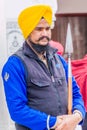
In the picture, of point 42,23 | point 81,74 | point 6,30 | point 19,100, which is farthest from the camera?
point 81,74

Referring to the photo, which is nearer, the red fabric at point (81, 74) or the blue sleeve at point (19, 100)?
the blue sleeve at point (19, 100)

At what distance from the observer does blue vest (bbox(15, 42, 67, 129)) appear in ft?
6.13

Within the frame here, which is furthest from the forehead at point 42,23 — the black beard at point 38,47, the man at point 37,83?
the black beard at point 38,47

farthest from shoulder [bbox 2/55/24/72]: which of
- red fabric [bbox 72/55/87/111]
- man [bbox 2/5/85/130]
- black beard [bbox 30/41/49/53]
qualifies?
red fabric [bbox 72/55/87/111]

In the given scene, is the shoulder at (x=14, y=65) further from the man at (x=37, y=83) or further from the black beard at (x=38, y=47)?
the black beard at (x=38, y=47)

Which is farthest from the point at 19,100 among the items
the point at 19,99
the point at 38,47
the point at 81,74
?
the point at 81,74

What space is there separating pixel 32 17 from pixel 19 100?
423mm

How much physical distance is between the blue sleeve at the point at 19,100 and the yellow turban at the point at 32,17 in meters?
0.19

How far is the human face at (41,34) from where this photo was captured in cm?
192

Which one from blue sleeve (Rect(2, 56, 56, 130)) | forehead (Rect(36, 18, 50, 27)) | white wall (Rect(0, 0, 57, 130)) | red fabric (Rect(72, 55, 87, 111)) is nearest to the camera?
blue sleeve (Rect(2, 56, 56, 130))

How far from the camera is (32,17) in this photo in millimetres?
1890

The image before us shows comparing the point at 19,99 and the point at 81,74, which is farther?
the point at 81,74

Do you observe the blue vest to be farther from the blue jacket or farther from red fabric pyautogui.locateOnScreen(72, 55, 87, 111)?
red fabric pyautogui.locateOnScreen(72, 55, 87, 111)

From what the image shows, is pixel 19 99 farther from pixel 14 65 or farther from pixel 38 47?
pixel 38 47
